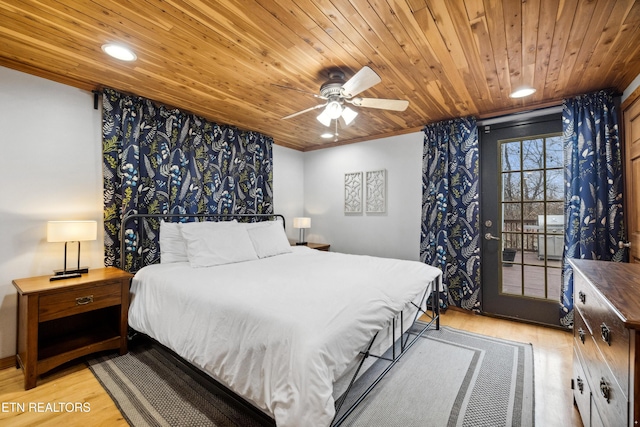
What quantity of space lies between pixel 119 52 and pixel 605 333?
316cm

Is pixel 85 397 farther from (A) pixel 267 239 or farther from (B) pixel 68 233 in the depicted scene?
(A) pixel 267 239

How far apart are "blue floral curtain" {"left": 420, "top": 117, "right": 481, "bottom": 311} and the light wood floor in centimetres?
100

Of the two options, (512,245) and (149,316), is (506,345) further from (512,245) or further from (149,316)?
(149,316)

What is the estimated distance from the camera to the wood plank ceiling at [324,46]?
5.34 feet

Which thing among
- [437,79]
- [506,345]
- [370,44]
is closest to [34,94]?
[370,44]

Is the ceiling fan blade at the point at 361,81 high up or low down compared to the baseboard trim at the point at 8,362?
up

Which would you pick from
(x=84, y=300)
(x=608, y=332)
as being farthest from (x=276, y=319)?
(x=84, y=300)

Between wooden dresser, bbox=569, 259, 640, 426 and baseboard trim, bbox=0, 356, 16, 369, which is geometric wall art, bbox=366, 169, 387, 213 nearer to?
wooden dresser, bbox=569, 259, 640, 426

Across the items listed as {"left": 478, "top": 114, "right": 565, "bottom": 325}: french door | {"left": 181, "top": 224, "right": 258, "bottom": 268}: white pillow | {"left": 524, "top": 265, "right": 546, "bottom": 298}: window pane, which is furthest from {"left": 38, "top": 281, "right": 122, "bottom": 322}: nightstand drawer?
Answer: {"left": 524, "top": 265, "right": 546, "bottom": 298}: window pane

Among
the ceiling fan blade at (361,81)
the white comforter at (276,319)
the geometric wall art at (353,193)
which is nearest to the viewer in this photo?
the white comforter at (276,319)

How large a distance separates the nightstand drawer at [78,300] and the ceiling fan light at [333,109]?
223 cm

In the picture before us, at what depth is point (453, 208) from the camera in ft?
11.6

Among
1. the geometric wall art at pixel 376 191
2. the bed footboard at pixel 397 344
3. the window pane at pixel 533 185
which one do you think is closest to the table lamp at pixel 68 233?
the bed footboard at pixel 397 344

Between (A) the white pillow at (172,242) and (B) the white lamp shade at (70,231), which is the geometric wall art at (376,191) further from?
(B) the white lamp shade at (70,231)
